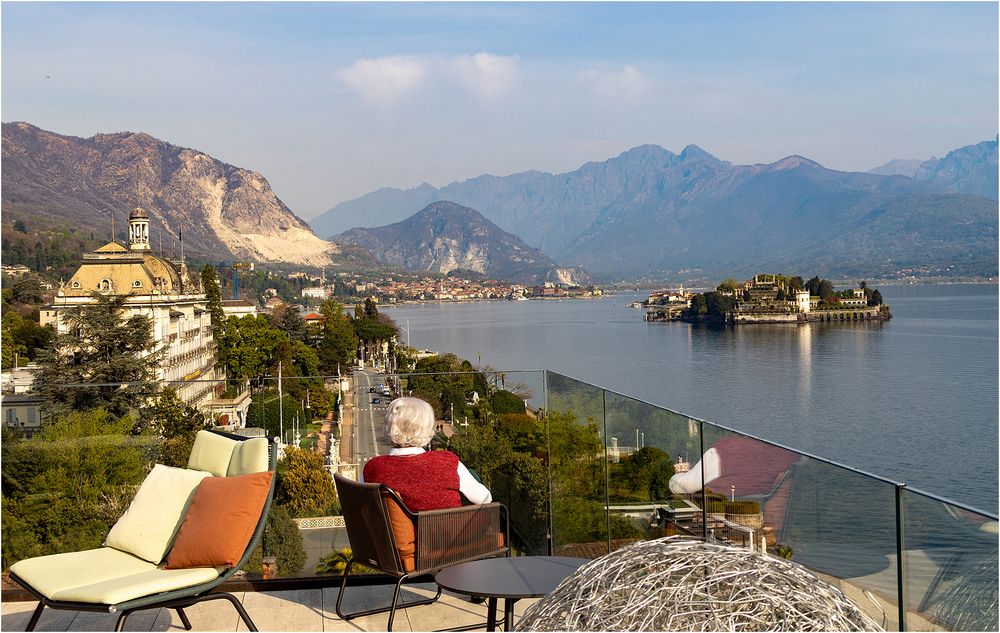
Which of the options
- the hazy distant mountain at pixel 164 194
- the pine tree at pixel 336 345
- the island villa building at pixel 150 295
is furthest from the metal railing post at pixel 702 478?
the hazy distant mountain at pixel 164 194

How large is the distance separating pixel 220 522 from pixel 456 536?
2.86 feet

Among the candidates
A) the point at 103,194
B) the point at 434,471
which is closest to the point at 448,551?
the point at 434,471

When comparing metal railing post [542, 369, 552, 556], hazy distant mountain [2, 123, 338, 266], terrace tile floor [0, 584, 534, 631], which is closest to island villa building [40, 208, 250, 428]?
metal railing post [542, 369, 552, 556]

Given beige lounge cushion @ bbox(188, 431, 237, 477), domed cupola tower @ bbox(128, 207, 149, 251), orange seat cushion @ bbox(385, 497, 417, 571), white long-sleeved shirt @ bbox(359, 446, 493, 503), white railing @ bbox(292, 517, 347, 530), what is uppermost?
domed cupola tower @ bbox(128, 207, 149, 251)

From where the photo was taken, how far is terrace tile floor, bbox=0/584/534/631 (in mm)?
3900

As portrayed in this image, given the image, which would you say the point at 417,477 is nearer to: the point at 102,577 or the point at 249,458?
the point at 249,458

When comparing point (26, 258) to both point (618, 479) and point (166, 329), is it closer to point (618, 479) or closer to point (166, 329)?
point (166, 329)

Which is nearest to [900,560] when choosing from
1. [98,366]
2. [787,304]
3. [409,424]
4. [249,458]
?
[409,424]

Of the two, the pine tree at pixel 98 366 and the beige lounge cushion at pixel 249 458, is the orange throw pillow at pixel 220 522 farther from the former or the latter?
the pine tree at pixel 98 366

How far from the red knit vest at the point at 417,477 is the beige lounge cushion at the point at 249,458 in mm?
481

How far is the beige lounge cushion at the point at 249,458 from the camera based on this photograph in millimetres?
3730

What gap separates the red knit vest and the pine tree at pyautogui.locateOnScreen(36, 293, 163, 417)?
2.12 meters

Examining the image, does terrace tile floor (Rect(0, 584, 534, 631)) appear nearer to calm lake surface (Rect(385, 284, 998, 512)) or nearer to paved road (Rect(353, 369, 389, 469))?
paved road (Rect(353, 369, 389, 469))

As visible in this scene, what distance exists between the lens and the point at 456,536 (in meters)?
3.54
